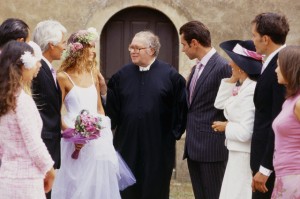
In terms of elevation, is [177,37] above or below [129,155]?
above

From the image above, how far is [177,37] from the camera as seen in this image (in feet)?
40.0

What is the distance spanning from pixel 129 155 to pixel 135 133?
0.24 meters

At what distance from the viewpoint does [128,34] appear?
1229 centimetres

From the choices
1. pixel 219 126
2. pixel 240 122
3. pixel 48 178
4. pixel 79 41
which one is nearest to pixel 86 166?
pixel 79 41

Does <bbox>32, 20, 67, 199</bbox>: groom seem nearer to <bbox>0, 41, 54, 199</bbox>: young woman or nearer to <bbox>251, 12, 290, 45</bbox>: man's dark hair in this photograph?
<bbox>0, 41, 54, 199</bbox>: young woman

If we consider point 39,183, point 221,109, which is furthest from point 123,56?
point 39,183

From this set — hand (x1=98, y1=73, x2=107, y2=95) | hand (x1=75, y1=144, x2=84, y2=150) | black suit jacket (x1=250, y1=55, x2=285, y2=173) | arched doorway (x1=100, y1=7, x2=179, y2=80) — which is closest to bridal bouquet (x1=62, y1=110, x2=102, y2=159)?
hand (x1=75, y1=144, x2=84, y2=150)

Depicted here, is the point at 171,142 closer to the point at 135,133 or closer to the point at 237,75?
the point at 135,133

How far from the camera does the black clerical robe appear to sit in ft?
25.2

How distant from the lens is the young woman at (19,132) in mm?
5016

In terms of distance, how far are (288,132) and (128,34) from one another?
7232 millimetres

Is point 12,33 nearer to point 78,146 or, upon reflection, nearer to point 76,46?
Answer: point 76,46

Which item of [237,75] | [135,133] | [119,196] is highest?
[237,75]

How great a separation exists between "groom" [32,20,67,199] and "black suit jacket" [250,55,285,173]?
5.64ft
